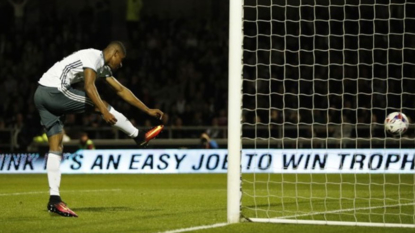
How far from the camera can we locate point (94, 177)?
17938 millimetres

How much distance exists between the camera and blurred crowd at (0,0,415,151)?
2091 centimetres

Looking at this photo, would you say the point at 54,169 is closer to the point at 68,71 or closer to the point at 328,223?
the point at 68,71

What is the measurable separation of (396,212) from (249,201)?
6.78ft

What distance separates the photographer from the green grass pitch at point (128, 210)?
8055 millimetres

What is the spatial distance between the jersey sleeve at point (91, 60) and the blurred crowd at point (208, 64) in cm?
1115

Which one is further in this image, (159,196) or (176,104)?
(176,104)

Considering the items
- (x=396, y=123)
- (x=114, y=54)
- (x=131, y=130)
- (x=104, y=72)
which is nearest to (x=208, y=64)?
(x=396, y=123)

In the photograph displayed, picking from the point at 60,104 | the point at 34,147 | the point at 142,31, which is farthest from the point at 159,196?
the point at 142,31

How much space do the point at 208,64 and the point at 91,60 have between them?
→ 15.1m

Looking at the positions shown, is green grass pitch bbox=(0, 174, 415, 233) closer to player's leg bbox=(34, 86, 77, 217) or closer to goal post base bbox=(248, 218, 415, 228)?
goal post base bbox=(248, 218, 415, 228)

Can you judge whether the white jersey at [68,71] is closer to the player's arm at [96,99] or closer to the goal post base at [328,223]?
the player's arm at [96,99]

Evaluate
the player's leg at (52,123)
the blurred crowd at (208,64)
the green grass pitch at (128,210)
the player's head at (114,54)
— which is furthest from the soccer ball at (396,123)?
the player's leg at (52,123)

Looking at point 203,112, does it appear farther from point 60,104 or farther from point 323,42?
point 60,104

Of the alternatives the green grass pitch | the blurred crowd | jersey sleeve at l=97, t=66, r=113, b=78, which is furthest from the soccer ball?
jersey sleeve at l=97, t=66, r=113, b=78
